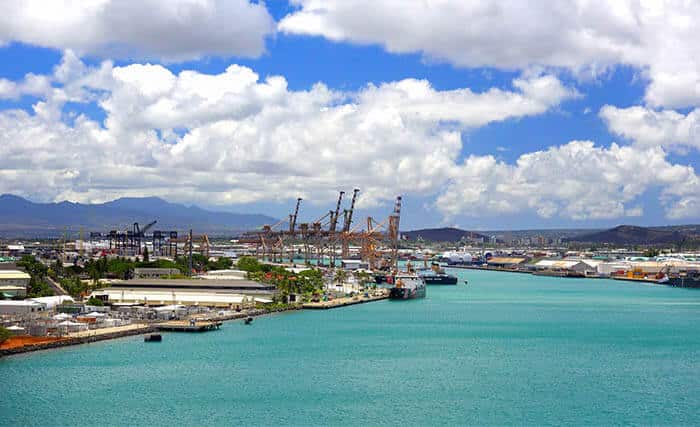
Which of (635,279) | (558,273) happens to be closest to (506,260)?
(558,273)

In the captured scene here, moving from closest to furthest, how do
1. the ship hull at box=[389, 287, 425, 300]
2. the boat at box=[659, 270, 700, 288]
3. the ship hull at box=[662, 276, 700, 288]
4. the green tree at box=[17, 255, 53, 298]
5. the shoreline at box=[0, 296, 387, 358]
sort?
1. the shoreline at box=[0, 296, 387, 358]
2. the green tree at box=[17, 255, 53, 298]
3. the ship hull at box=[389, 287, 425, 300]
4. the ship hull at box=[662, 276, 700, 288]
5. the boat at box=[659, 270, 700, 288]

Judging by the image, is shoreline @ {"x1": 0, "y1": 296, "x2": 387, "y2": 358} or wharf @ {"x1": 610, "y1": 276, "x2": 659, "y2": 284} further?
wharf @ {"x1": 610, "y1": 276, "x2": 659, "y2": 284}

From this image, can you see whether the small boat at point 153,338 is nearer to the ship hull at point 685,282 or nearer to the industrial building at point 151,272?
the industrial building at point 151,272

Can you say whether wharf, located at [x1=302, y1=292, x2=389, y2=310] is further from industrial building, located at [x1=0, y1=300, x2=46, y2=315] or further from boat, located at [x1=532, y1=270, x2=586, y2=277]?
Result: boat, located at [x1=532, y1=270, x2=586, y2=277]

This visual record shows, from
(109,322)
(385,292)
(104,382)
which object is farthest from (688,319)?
(104,382)

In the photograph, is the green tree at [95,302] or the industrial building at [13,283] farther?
the green tree at [95,302]

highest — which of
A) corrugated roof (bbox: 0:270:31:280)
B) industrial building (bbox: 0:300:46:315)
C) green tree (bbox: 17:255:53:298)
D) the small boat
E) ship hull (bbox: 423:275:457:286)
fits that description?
corrugated roof (bbox: 0:270:31:280)

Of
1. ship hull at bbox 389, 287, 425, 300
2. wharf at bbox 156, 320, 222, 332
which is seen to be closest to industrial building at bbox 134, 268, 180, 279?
ship hull at bbox 389, 287, 425, 300

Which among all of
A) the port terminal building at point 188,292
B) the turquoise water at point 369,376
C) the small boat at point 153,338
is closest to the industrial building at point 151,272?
the port terminal building at point 188,292
